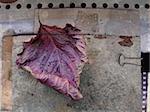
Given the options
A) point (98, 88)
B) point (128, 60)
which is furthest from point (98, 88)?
point (128, 60)

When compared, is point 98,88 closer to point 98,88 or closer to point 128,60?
point 98,88

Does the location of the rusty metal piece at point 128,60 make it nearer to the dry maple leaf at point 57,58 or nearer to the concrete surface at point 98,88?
the concrete surface at point 98,88

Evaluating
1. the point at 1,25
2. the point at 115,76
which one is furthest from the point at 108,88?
the point at 1,25

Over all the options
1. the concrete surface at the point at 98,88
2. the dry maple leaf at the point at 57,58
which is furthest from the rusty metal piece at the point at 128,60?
the dry maple leaf at the point at 57,58

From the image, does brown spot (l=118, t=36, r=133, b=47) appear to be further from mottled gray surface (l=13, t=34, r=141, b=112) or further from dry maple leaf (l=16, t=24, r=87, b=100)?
dry maple leaf (l=16, t=24, r=87, b=100)

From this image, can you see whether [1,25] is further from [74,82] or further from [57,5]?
[74,82]

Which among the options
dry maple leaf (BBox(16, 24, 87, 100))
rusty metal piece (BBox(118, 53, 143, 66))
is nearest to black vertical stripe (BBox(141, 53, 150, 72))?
rusty metal piece (BBox(118, 53, 143, 66))
